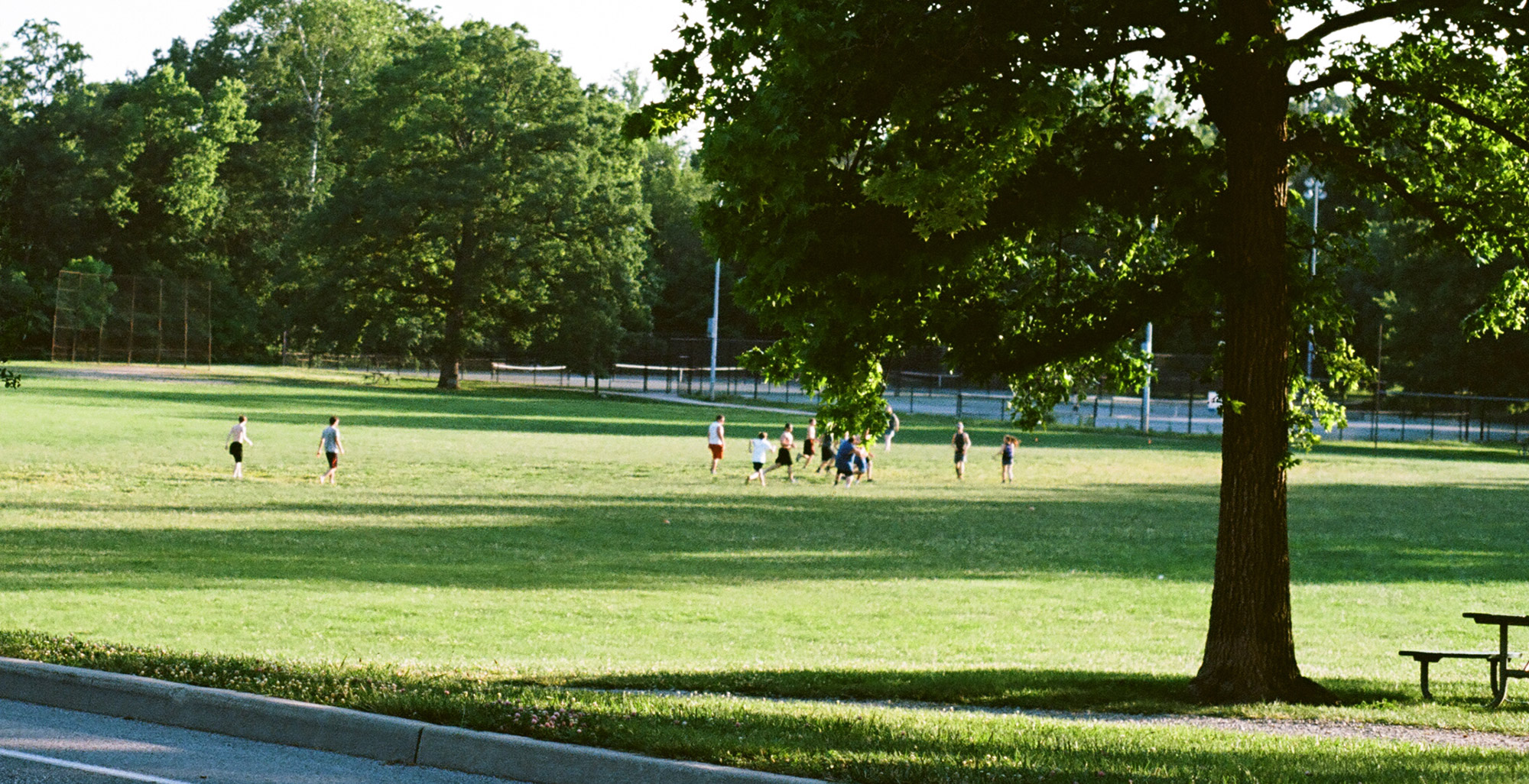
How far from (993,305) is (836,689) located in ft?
11.0

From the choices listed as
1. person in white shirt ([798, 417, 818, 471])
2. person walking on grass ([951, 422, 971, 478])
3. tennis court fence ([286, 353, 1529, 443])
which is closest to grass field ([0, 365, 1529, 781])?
person walking on grass ([951, 422, 971, 478])

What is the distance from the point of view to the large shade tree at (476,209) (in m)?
73.7

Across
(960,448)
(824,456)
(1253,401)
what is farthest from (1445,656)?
(824,456)

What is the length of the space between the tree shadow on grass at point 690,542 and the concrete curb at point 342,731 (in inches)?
336

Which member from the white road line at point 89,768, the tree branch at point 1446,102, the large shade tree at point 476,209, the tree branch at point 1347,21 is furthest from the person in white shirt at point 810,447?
the large shade tree at point 476,209

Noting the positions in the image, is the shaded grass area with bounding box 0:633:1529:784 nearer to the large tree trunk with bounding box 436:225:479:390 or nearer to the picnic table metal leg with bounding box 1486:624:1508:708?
the picnic table metal leg with bounding box 1486:624:1508:708

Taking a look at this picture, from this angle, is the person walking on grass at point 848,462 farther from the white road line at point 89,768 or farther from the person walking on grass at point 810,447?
the white road line at point 89,768

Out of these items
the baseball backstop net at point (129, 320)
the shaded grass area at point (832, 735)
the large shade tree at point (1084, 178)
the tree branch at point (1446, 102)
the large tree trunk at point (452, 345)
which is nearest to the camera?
the shaded grass area at point (832, 735)

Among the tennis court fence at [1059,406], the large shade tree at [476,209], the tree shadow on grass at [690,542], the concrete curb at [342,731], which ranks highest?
the large shade tree at [476,209]

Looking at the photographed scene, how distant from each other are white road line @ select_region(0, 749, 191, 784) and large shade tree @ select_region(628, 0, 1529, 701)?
15.8 feet

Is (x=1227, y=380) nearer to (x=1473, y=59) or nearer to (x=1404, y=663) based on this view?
(x=1473, y=59)

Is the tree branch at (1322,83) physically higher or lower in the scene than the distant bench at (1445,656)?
higher

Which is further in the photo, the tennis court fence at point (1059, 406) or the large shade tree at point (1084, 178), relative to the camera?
the tennis court fence at point (1059, 406)

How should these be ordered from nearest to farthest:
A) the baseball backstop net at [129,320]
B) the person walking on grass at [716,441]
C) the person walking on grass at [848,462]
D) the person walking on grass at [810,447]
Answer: the person walking on grass at [848,462] < the person walking on grass at [716,441] < the person walking on grass at [810,447] < the baseball backstop net at [129,320]
